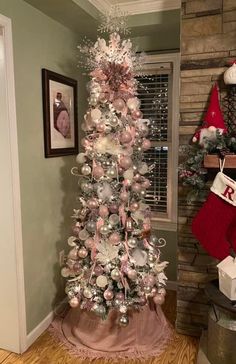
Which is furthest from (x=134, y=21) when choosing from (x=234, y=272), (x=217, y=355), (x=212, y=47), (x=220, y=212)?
(x=217, y=355)

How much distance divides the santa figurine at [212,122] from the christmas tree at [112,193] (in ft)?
1.26

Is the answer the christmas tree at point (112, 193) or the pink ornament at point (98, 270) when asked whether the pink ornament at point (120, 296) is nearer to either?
the christmas tree at point (112, 193)

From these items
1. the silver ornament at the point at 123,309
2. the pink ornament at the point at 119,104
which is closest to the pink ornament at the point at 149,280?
the silver ornament at the point at 123,309

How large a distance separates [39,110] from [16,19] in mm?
590

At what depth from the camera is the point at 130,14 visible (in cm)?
253

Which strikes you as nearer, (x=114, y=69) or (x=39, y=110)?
(x=114, y=69)

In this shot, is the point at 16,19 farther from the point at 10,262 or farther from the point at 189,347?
the point at 189,347

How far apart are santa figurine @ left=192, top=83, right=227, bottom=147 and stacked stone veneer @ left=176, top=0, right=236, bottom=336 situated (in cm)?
11

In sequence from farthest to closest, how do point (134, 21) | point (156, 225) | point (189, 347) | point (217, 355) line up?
point (156, 225)
point (134, 21)
point (189, 347)
point (217, 355)

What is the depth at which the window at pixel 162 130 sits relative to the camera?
2.92 m

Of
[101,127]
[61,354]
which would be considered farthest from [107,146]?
[61,354]

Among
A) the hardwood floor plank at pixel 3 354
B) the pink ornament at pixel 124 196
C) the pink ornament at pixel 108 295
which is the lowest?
the hardwood floor plank at pixel 3 354

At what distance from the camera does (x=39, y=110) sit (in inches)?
87.7

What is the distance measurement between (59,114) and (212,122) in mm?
1191
